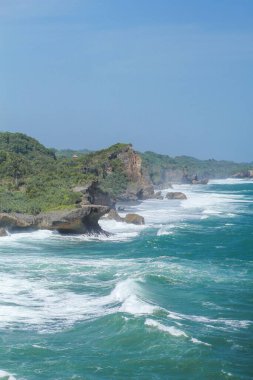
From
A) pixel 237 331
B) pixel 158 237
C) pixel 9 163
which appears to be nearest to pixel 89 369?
pixel 237 331

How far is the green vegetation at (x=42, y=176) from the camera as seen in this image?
63156mm

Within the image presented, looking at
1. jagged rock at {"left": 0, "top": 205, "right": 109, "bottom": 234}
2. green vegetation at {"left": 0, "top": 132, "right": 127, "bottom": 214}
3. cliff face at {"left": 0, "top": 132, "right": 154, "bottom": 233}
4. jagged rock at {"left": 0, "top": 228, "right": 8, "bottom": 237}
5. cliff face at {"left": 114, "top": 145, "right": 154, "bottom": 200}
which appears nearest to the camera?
jagged rock at {"left": 0, "top": 228, "right": 8, "bottom": 237}

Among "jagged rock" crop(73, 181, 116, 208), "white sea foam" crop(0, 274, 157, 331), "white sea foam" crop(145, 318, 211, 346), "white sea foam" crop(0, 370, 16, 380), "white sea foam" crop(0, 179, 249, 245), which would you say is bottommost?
"white sea foam" crop(0, 370, 16, 380)

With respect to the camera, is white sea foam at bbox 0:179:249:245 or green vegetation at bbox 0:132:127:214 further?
green vegetation at bbox 0:132:127:214

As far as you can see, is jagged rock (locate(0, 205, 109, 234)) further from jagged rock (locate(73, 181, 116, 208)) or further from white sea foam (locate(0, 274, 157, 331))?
white sea foam (locate(0, 274, 157, 331))

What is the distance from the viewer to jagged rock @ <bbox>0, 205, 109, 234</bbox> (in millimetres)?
57625

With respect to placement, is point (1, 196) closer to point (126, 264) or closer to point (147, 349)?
point (126, 264)

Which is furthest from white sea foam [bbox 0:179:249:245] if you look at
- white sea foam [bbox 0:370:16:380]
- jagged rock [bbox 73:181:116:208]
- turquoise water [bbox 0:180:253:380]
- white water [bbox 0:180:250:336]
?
white sea foam [bbox 0:370:16:380]

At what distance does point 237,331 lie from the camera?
2972 cm

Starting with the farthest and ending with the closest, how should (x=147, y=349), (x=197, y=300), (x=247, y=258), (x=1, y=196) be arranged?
(x=1, y=196) → (x=247, y=258) → (x=197, y=300) → (x=147, y=349)

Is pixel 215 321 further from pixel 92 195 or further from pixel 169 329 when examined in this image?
pixel 92 195

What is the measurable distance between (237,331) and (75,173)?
5446 centimetres

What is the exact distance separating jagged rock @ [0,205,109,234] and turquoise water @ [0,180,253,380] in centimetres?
138

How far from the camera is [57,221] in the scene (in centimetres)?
5856
